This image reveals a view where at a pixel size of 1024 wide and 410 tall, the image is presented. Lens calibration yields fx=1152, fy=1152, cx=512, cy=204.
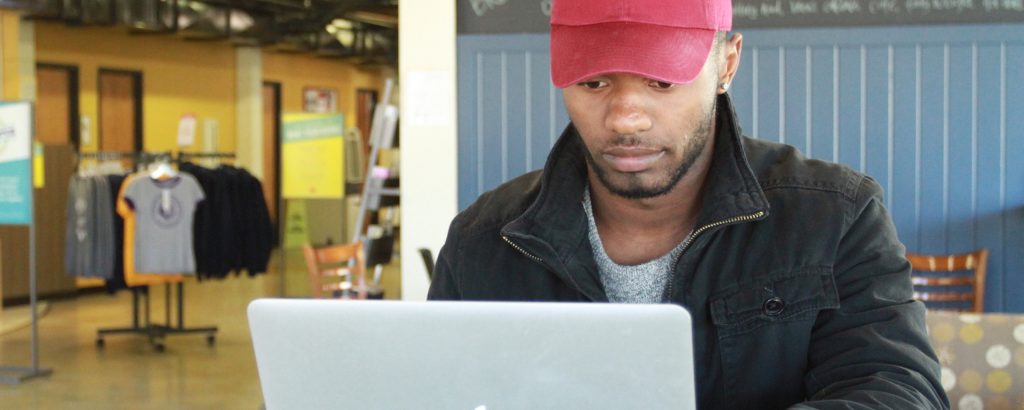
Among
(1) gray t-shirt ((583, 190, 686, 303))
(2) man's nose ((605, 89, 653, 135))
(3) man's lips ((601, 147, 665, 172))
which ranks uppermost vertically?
(2) man's nose ((605, 89, 653, 135))

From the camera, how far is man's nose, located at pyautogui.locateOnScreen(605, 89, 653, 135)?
1285mm

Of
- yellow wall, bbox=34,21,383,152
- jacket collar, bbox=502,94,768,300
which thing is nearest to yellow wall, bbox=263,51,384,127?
yellow wall, bbox=34,21,383,152

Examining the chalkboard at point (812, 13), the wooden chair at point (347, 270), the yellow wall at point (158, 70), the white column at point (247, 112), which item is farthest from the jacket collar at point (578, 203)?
the white column at point (247, 112)

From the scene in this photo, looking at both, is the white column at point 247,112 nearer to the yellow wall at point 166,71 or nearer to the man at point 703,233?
the yellow wall at point 166,71

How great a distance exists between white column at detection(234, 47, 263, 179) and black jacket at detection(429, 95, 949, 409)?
14970 mm

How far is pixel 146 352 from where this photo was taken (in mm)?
8297

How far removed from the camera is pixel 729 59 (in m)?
1.43

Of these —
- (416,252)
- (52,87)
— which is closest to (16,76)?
(52,87)

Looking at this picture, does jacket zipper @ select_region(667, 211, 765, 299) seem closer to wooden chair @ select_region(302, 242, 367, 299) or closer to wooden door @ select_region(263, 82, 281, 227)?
wooden chair @ select_region(302, 242, 367, 299)

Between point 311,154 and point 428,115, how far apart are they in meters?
4.24

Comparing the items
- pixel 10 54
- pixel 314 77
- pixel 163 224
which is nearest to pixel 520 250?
pixel 163 224

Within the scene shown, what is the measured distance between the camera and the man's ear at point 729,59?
1.41 meters

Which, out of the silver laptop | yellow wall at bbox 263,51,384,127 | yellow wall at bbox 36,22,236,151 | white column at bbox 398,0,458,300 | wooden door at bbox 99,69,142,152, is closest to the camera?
the silver laptop

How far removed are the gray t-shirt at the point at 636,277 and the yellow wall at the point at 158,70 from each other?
12301 millimetres
